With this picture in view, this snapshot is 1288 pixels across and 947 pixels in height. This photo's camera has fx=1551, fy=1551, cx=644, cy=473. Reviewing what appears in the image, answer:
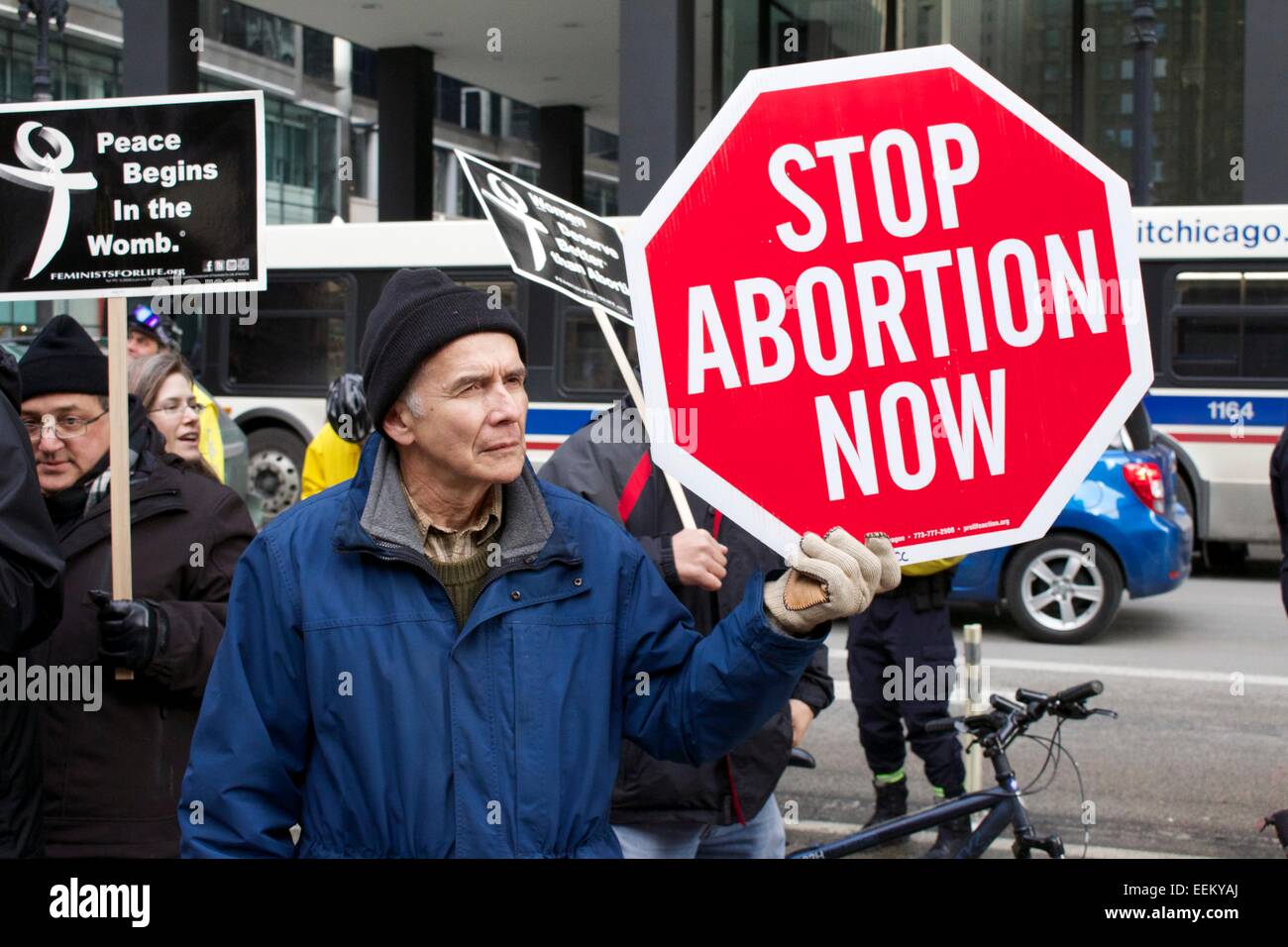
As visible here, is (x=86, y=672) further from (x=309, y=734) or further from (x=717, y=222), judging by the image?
(x=717, y=222)

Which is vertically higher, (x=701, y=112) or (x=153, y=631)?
(x=701, y=112)

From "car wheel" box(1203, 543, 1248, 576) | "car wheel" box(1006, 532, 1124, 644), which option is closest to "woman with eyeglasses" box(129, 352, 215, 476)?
"car wheel" box(1006, 532, 1124, 644)

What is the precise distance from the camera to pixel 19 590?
2.70 metres

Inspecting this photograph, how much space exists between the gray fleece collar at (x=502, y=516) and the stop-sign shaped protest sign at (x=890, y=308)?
40 cm

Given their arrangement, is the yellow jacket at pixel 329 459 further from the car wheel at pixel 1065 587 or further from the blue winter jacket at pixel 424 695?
the blue winter jacket at pixel 424 695

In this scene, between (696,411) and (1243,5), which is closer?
(696,411)

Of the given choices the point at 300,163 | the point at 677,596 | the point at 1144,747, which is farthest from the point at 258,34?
the point at 677,596

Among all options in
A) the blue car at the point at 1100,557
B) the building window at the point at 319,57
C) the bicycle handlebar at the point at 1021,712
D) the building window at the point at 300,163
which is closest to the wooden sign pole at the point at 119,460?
the bicycle handlebar at the point at 1021,712

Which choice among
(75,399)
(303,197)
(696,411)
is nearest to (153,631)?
(75,399)

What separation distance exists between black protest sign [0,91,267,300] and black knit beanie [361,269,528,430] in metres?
1.23

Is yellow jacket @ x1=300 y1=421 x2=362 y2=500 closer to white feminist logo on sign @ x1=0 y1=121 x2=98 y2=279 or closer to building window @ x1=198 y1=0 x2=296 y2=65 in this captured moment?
white feminist logo on sign @ x1=0 y1=121 x2=98 y2=279

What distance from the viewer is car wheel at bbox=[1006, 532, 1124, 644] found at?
405 inches

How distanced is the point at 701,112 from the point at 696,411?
1992cm
